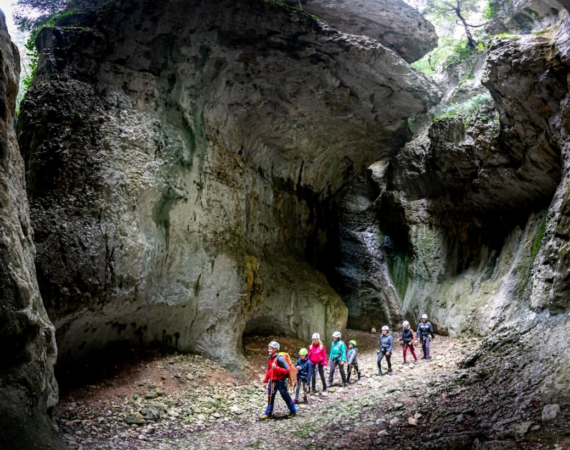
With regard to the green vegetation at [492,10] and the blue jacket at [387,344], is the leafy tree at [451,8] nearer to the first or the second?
the green vegetation at [492,10]

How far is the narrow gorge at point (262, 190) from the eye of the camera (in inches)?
250

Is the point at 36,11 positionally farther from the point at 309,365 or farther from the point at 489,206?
the point at 489,206

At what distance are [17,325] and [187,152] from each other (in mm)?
7150

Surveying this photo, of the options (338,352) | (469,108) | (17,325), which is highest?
(469,108)

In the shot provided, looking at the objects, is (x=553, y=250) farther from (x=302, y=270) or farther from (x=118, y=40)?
(x=118, y=40)

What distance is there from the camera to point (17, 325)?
16.8 ft

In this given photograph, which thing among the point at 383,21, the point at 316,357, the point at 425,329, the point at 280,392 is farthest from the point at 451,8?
the point at 280,392

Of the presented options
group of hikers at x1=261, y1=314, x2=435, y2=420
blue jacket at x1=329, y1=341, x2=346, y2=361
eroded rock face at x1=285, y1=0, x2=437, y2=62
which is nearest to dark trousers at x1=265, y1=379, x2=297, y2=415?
group of hikers at x1=261, y1=314, x2=435, y2=420

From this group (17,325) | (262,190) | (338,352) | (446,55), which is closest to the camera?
(17,325)

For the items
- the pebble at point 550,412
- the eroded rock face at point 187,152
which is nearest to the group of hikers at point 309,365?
the eroded rock face at point 187,152

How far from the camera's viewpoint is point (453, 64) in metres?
20.8

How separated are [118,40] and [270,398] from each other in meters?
9.47

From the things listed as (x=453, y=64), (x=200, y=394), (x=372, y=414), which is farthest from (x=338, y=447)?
(x=453, y=64)

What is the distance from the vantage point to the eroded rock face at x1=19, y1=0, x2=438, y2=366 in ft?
28.9
